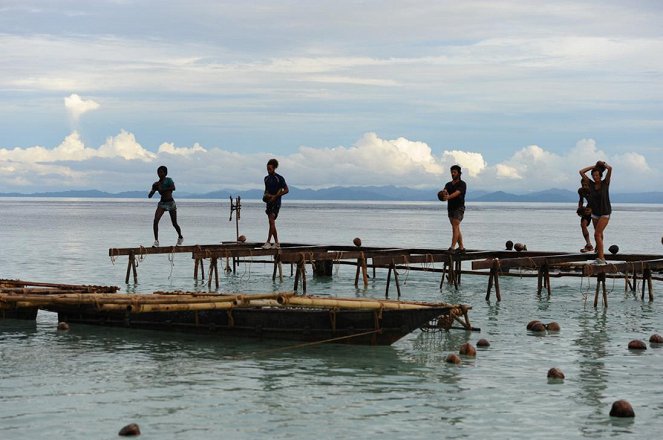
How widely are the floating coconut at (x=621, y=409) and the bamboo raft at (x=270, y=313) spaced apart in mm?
4707

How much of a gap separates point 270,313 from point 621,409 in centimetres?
767

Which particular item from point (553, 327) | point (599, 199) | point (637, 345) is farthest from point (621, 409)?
point (599, 199)

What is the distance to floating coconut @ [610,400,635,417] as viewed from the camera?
45.8 feet

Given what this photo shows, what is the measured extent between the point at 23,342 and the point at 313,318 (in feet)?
19.9

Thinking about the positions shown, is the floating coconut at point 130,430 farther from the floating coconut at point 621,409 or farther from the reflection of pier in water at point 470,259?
the reflection of pier in water at point 470,259

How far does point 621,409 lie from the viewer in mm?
13953

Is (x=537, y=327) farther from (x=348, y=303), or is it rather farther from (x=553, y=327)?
(x=348, y=303)

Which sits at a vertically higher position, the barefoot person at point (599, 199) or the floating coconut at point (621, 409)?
the barefoot person at point (599, 199)

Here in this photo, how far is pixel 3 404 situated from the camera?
47.6 feet

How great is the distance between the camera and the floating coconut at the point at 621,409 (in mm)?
13945

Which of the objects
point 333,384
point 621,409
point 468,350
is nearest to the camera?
point 621,409

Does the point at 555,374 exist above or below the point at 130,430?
above

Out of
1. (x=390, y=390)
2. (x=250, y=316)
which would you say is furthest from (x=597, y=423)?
(x=250, y=316)

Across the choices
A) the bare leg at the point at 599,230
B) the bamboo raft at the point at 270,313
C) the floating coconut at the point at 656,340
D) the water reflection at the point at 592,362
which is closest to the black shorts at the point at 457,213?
the bare leg at the point at 599,230
